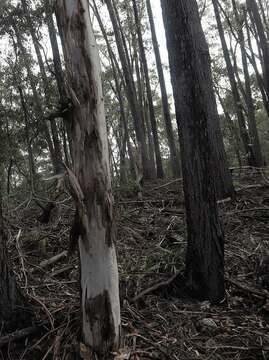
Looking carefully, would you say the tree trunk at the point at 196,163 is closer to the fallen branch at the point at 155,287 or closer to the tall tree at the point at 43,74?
the fallen branch at the point at 155,287

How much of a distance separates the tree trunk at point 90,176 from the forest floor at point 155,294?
0.35 m

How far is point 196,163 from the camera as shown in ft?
11.1

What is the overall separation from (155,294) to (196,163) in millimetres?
1291

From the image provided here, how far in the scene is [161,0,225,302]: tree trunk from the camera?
11.1 ft

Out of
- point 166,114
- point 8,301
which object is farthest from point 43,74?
point 8,301

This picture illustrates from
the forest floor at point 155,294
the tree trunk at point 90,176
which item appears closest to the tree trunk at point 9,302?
the forest floor at point 155,294

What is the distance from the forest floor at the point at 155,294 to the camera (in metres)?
2.78

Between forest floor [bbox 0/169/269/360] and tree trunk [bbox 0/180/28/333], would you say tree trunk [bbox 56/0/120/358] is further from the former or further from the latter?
tree trunk [bbox 0/180/28/333]

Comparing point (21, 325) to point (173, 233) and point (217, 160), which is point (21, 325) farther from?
point (217, 160)

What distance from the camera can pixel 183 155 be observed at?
3.49m

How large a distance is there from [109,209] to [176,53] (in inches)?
68.4

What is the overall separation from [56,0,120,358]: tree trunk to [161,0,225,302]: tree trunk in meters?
1.09

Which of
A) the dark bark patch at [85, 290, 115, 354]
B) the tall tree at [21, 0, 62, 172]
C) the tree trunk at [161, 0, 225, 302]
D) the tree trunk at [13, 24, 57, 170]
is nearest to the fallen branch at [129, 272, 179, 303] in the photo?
the tree trunk at [161, 0, 225, 302]

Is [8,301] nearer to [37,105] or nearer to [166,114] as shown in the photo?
[37,105]
